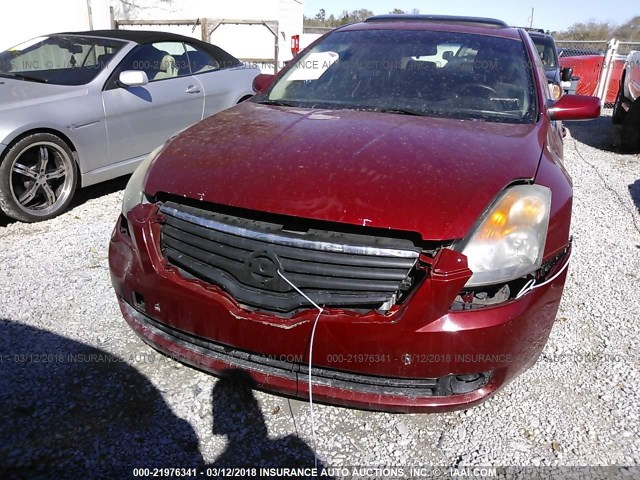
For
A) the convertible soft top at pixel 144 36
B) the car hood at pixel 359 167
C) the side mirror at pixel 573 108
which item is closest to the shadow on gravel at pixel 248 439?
the car hood at pixel 359 167

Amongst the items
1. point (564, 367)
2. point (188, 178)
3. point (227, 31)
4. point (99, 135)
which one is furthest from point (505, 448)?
point (227, 31)

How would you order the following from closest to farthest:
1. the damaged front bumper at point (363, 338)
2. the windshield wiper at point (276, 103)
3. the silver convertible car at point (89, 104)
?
the damaged front bumper at point (363, 338) < the windshield wiper at point (276, 103) < the silver convertible car at point (89, 104)

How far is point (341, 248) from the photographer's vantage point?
6.40 ft

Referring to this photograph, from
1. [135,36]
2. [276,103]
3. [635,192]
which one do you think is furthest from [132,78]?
[635,192]

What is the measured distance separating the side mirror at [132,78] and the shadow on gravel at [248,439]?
3338 millimetres

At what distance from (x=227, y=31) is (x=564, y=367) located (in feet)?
63.7

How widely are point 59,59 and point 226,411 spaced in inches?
178

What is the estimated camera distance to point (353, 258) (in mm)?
1949

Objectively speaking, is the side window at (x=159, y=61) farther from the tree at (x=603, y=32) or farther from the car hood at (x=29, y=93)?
the tree at (x=603, y=32)

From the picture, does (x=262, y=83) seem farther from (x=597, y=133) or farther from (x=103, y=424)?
(x=597, y=133)

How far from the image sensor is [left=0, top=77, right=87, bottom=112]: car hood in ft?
13.9

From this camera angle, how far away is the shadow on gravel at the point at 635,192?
558 centimetres

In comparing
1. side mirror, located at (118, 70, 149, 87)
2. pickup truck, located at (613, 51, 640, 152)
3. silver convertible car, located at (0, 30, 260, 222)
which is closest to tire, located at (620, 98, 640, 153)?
pickup truck, located at (613, 51, 640, 152)

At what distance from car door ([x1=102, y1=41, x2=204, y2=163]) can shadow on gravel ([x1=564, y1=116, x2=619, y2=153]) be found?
6.40 m
